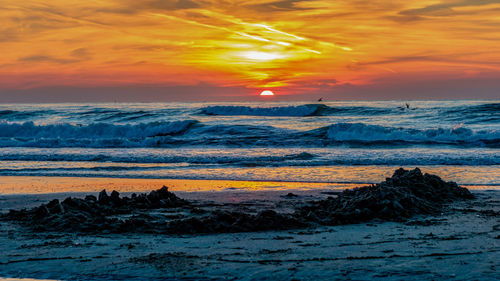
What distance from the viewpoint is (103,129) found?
1416 inches

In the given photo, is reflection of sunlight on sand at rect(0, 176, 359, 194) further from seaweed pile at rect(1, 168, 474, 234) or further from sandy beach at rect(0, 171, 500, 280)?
sandy beach at rect(0, 171, 500, 280)

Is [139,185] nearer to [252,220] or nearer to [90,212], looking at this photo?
[90,212]

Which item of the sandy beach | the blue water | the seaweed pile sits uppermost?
the blue water

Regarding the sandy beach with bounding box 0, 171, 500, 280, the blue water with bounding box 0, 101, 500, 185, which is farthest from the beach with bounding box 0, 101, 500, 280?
the blue water with bounding box 0, 101, 500, 185

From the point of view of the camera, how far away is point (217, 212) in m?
7.02

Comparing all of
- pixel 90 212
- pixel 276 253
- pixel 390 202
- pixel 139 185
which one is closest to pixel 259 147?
pixel 139 185

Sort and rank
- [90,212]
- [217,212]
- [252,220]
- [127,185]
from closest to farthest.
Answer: [252,220], [217,212], [90,212], [127,185]

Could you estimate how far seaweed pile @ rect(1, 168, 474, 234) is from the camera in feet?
21.3

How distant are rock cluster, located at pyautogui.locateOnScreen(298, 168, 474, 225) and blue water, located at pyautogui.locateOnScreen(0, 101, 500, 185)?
11.9 feet

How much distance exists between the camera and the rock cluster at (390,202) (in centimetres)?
703

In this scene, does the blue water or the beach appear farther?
the blue water

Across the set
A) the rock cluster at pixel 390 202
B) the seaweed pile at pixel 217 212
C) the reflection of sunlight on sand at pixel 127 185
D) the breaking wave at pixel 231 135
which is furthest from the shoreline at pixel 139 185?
the breaking wave at pixel 231 135

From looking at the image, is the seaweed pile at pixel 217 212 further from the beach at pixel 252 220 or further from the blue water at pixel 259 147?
the blue water at pixel 259 147

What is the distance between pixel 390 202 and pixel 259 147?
54.3 feet
